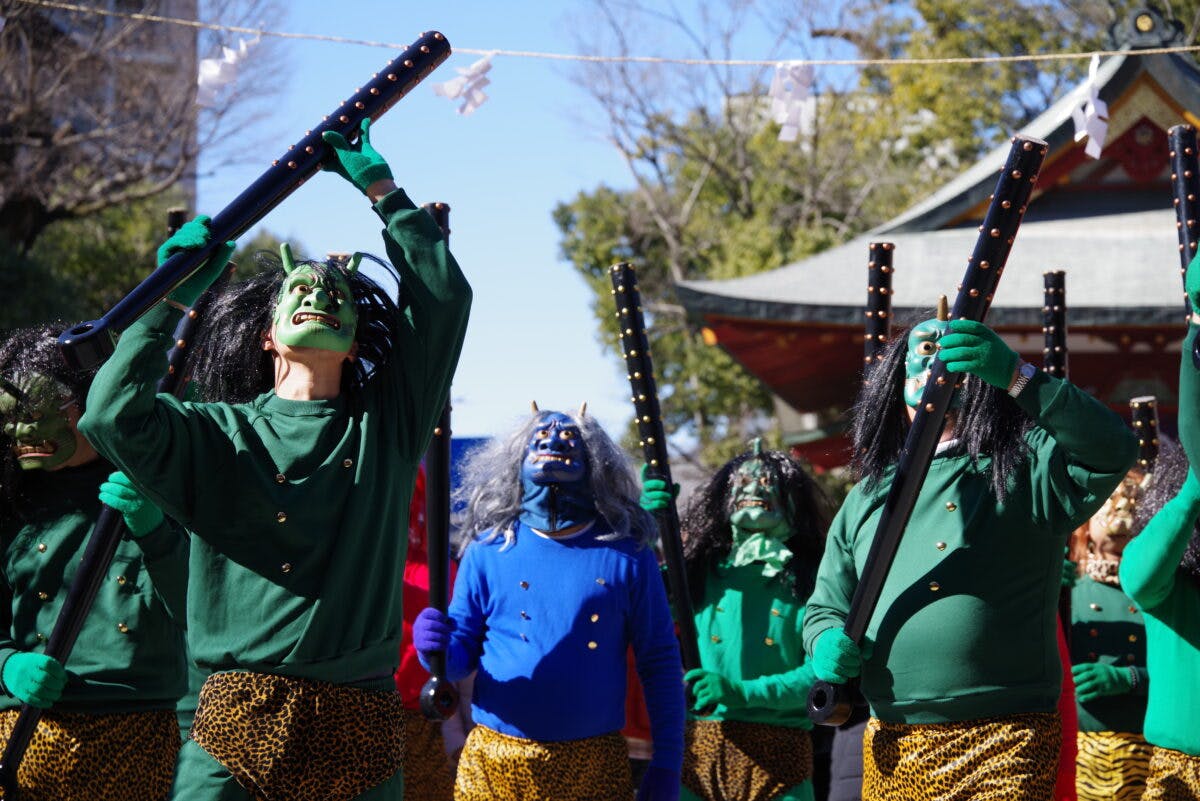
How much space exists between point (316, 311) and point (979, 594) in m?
1.63

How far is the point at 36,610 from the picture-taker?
4.15m

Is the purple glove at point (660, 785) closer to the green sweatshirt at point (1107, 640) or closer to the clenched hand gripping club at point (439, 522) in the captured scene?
the clenched hand gripping club at point (439, 522)

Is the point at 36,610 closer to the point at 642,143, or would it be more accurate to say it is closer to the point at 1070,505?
the point at 1070,505

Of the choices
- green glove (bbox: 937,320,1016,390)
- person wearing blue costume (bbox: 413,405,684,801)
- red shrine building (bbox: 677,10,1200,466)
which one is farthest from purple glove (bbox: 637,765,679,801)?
red shrine building (bbox: 677,10,1200,466)

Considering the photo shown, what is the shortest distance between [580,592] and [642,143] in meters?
21.1

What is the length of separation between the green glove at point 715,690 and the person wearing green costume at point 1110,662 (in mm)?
1067

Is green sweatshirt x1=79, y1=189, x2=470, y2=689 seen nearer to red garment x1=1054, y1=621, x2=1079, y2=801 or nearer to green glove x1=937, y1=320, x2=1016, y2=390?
green glove x1=937, y1=320, x2=1016, y2=390

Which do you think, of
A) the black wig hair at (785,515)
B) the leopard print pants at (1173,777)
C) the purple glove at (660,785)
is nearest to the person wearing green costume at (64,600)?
the purple glove at (660,785)

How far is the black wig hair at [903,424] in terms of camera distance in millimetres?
3736

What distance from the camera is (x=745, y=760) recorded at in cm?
530

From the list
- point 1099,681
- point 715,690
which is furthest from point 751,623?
point 1099,681

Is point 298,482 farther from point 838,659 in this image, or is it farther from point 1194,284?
point 1194,284

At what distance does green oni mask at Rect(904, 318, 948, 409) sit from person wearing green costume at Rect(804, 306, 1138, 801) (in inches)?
5.8

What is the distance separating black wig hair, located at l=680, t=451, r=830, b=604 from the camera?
5.68 meters
